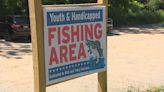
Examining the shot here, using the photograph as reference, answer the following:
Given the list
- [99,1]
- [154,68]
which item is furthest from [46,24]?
[154,68]

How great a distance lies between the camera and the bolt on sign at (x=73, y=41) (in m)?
5.57

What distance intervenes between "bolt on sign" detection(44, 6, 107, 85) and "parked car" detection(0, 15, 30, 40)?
17.2 m

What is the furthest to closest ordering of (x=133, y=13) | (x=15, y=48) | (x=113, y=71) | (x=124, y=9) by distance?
1. (x=133, y=13)
2. (x=124, y=9)
3. (x=15, y=48)
4. (x=113, y=71)

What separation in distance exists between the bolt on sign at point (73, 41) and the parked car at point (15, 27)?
17.2m

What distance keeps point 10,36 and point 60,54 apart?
60.1ft

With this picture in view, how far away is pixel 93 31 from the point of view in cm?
627

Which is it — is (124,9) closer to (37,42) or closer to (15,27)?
(15,27)

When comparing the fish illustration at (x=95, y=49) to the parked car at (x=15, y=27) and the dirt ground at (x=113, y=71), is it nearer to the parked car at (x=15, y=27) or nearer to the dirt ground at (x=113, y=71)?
the dirt ground at (x=113, y=71)

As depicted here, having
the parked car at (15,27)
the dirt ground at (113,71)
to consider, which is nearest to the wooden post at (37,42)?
the dirt ground at (113,71)

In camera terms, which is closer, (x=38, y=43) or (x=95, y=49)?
(x=38, y=43)

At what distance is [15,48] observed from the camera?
20547mm

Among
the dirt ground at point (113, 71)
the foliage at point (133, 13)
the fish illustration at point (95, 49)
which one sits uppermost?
the fish illustration at point (95, 49)

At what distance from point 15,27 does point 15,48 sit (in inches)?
119

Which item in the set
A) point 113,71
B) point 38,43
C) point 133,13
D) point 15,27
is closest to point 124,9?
point 133,13
